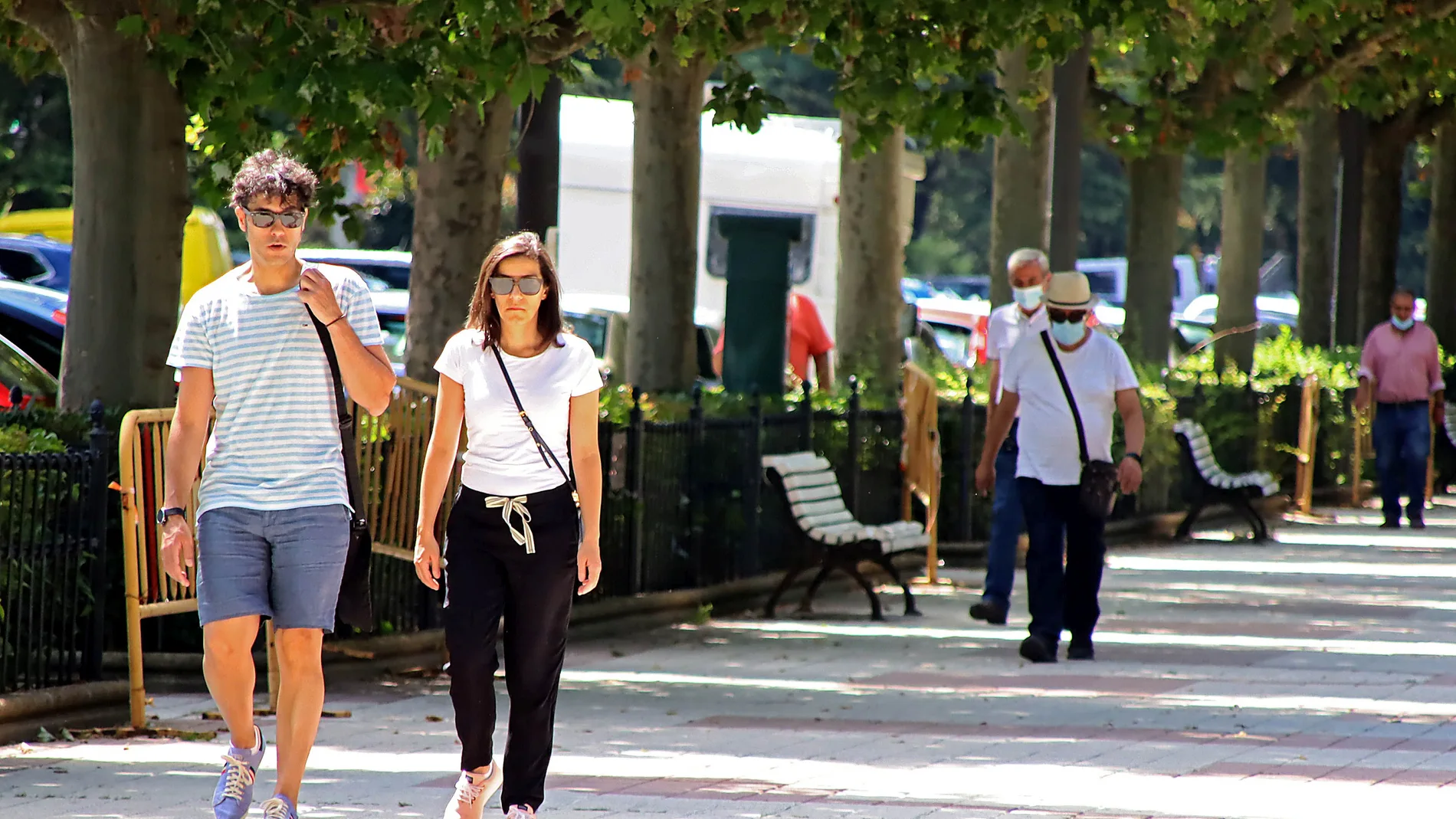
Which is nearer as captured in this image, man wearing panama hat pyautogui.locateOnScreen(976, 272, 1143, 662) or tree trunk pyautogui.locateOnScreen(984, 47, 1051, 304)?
man wearing panama hat pyautogui.locateOnScreen(976, 272, 1143, 662)

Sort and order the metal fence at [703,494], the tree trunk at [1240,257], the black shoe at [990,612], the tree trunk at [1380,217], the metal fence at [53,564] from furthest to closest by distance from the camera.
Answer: the tree trunk at [1380,217] < the tree trunk at [1240,257] < the black shoe at [990,612] < the metal fence at [703,494] < the metal fence at [53,564]

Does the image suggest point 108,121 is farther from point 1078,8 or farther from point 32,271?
point 32,271

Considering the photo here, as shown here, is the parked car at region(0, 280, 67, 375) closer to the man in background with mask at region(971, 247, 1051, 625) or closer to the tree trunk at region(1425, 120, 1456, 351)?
the man in background with mask at region(971, 247, 1051, 625)

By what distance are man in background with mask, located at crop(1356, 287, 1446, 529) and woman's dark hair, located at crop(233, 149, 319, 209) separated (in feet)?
46.1

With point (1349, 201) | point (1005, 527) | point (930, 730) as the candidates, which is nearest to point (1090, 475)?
point (1005, 527)

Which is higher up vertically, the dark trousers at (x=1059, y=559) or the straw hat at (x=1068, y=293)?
the straw hat at (x=1068, y=293)

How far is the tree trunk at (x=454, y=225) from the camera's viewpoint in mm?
11227

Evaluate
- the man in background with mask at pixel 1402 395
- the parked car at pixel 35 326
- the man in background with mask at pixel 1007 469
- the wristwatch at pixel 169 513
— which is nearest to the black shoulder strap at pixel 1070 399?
the man in background with mask at pixel 1007 469

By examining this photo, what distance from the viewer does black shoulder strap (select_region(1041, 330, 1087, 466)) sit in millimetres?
10594

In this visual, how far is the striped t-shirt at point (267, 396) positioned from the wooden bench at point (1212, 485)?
12.1m

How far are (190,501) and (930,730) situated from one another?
289 cm

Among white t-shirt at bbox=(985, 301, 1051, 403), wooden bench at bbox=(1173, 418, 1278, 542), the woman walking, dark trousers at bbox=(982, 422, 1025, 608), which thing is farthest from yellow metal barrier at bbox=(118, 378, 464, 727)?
wooden bench at bbox=(1173, 418, 1278, 542)

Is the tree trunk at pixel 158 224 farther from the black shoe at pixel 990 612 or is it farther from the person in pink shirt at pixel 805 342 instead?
the person in pink shirt at pixel 805 342

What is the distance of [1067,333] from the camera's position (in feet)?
35.2
